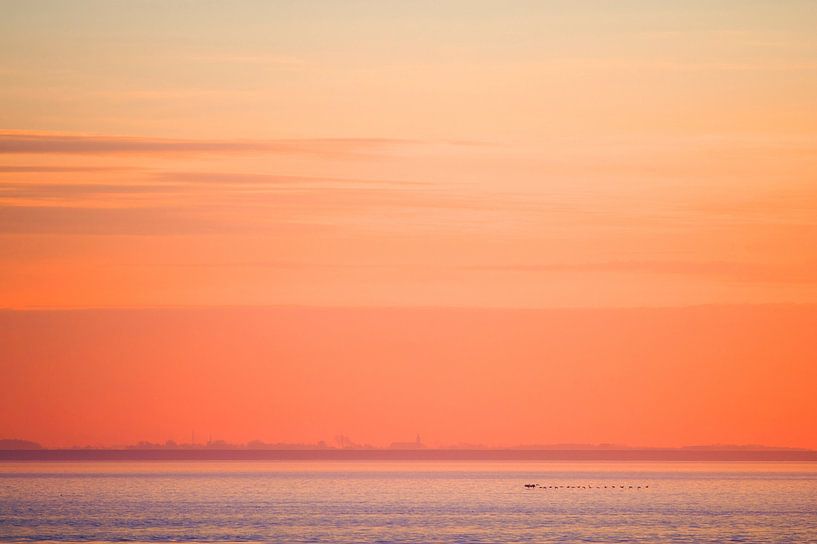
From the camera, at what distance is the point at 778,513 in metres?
134

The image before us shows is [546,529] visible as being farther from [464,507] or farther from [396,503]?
[396,503]

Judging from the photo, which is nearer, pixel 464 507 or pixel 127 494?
pixel 464 507

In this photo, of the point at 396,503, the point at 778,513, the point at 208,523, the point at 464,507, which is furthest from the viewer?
the point at 396,503

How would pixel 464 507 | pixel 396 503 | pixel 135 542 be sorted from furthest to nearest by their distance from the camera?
pixel 396 503
pixel 464 507
pixel 135 542

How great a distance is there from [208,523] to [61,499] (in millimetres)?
62454

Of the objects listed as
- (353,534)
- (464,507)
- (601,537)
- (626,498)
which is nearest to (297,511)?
(464,507)

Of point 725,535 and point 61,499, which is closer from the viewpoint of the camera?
point 725,535

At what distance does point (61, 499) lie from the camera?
557 ft

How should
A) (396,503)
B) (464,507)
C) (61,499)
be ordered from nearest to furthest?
(464,507) → (396,503) → (61,499)

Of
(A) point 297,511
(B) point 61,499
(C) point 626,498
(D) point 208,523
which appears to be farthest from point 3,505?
(C) point 626,498

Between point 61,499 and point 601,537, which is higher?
point 61,499

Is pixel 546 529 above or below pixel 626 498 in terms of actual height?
below

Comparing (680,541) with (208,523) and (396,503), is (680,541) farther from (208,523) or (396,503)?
(396,503)

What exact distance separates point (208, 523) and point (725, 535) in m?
42.1
